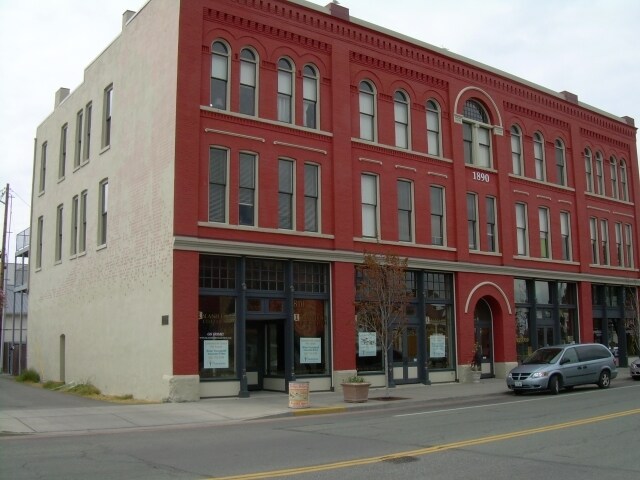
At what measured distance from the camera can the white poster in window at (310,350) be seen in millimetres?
23281

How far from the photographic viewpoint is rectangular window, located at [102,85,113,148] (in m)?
27.2

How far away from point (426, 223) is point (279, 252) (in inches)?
298

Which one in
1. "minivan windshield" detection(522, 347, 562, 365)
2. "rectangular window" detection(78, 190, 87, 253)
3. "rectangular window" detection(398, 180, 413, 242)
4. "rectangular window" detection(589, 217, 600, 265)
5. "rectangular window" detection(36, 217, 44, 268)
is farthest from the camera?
"rectangular window" detection(589, 217, 600, 265)

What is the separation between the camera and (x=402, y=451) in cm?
1100

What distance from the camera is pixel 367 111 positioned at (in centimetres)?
2677

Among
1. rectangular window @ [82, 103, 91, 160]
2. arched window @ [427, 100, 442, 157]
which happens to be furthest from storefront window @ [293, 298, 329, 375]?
rectangular window @ [82, 103, 91, 160]

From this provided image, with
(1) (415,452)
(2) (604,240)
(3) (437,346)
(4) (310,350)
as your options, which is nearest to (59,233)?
(4) (310,350)

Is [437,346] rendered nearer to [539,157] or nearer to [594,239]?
[539,157]

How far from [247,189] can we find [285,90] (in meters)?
4.22

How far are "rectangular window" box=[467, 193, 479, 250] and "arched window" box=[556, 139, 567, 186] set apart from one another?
7452 mm

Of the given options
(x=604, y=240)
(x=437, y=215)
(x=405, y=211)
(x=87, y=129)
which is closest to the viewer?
(x=405, y=211)

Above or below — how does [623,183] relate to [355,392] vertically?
above

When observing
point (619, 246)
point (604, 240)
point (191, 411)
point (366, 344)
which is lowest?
point (191, 411)

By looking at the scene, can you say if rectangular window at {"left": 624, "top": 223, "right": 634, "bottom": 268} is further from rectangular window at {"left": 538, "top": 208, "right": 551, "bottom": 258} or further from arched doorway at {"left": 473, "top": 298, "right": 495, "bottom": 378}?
arched doorway at {"left": 473, "top": 298, "right": 495, "bottom": 378}
